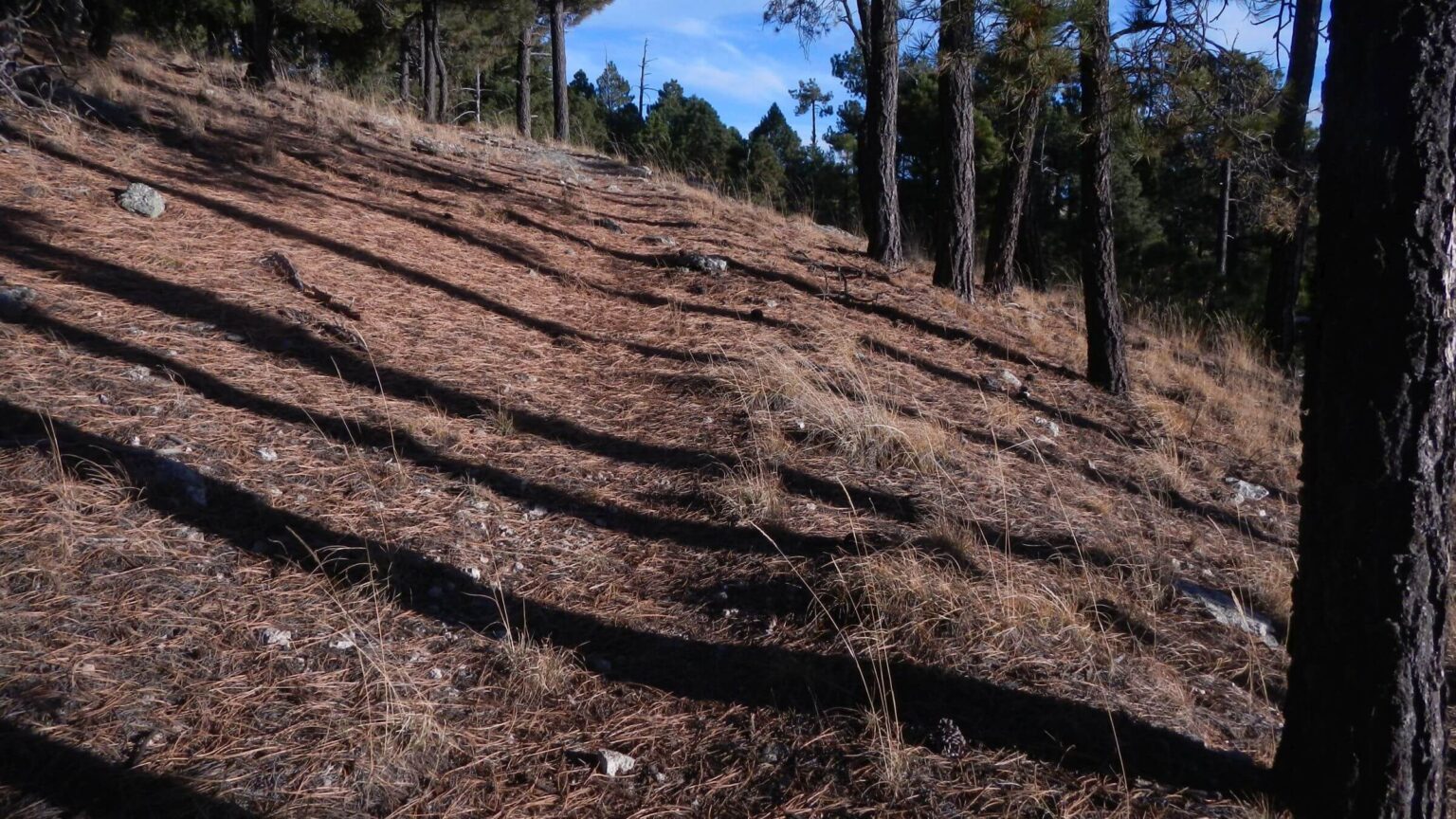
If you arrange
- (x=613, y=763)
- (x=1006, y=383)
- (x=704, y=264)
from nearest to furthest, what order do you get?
(x=613, y=763) < (x=1006, y=383) < (x=704, y=264)

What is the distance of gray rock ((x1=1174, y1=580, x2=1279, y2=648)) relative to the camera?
400 centimetres

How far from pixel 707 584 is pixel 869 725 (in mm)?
1011

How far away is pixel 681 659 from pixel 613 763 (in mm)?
581

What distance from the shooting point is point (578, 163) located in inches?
582

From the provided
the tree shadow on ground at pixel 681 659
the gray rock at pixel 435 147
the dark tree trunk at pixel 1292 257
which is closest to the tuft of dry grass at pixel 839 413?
the tree shadow on ground at pixel 681 659

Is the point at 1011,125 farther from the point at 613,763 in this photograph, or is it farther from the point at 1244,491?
the point at 613,763

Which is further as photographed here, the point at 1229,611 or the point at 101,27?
the point at 101,27

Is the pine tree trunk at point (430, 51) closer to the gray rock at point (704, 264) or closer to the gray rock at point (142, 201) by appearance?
the gray rock at point (704, 264)

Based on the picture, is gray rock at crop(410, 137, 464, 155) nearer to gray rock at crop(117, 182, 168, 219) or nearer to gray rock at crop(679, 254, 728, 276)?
gray rock at crop(679, 254, 728, 276)

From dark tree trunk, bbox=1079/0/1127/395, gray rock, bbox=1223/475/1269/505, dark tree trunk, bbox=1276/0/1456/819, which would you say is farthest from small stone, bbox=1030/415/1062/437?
dark tree trunk, bbox=1276/0/1456/819

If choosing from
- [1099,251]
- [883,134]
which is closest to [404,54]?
[883,134]

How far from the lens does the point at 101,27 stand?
11.6m

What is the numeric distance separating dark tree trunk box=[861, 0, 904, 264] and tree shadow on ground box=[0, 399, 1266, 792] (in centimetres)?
735

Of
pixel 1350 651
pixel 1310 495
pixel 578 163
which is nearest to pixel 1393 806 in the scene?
pixel 1350 651
